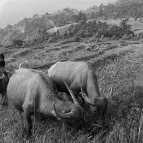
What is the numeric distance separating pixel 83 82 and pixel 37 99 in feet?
6.07

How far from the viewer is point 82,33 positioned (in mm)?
33469

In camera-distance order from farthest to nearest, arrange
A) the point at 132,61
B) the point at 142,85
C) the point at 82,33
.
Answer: the point at 82,33 → the point at 132,61 → the point at 142,85

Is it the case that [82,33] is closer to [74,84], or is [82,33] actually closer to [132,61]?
[132,61]

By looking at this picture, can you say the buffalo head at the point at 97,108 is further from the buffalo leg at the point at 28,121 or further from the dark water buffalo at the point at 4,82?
the dark water buffalo at the point at 4,82

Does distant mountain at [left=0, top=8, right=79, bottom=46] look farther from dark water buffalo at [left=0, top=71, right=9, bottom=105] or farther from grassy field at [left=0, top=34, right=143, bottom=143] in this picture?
dark water buffalo at [left=0, top=71, right=9, bottom=105]

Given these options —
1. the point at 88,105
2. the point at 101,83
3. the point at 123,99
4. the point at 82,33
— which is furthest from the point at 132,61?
the point at 82,33

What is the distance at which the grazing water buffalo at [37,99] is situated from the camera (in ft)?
20.7

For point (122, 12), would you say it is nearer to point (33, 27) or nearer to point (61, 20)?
point (61, 20)

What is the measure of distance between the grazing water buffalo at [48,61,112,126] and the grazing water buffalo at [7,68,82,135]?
2.21ft

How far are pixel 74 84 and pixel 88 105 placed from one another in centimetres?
173

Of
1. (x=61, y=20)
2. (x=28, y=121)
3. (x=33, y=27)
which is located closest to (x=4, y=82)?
(x=28, y=121)

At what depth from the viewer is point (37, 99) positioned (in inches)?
280

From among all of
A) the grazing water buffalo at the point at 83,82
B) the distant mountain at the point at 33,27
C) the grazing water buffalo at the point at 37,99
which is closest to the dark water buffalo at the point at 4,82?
the grazing water buffalo at the point at 83,82

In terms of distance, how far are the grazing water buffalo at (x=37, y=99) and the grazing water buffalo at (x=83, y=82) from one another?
0.67 m
